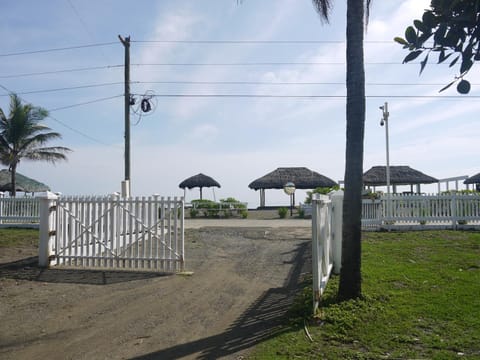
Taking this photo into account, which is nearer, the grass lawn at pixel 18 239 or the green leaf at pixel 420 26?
the green leaf at pixel 420 26

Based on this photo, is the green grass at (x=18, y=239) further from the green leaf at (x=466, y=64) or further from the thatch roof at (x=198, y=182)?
the thatch roof at (x=198, y=182)

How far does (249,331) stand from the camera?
489 centimetres

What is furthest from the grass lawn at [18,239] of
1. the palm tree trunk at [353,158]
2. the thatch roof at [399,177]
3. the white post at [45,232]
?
the thatch roof at [399,177]

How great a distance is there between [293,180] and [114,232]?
26246 mm

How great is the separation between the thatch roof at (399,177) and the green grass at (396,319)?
76.0 feet

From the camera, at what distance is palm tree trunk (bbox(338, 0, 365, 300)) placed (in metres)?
5.60

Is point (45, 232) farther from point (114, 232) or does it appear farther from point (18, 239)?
point (18, 239)

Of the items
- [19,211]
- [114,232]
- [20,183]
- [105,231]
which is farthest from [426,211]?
[20,183]

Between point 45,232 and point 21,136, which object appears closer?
point 45,232

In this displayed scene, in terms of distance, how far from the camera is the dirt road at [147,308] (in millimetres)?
4547

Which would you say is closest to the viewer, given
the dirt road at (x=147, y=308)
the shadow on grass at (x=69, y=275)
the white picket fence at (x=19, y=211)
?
the dirt road at (x=147, y=308)

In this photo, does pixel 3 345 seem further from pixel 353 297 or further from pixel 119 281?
pixel 353 297

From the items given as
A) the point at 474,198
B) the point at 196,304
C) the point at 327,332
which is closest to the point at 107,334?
the point at 196,304

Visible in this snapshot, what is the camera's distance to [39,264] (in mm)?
8836
